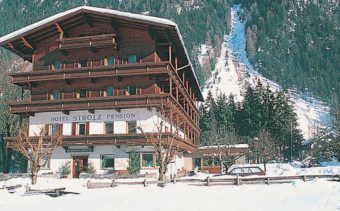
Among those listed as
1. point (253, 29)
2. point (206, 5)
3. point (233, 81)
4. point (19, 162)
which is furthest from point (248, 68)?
point (19, 162)

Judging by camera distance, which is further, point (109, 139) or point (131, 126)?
point (131, 126)

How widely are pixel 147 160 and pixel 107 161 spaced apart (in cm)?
365

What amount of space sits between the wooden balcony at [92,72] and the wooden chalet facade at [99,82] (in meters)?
0.09

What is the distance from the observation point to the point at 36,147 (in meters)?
33.0

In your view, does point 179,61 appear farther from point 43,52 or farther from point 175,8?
point 175,8

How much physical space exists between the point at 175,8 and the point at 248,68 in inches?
1888

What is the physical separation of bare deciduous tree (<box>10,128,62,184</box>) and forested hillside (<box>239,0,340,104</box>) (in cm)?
13333

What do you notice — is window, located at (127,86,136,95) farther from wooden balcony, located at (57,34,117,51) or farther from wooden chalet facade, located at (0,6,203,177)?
wooden balcony, located at (57,34,117,51)

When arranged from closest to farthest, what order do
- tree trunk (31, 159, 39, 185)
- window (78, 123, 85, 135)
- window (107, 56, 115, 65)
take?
1. tree trunk (31, 159, 39, 185)
2. window (78, 123, 85, 135)
3. window (107, 56, 115, 65)

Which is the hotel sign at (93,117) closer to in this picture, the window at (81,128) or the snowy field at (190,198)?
the window at (81,128)

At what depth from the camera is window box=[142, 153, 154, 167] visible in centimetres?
3616

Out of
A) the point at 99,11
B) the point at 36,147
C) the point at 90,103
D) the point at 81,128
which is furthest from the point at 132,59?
the point at 36,147

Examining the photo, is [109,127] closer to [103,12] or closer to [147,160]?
[147,160]

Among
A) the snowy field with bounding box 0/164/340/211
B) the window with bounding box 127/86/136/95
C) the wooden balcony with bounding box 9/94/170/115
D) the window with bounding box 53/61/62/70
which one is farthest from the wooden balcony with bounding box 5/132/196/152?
the snowy field with bounding box 0/164/340/211
